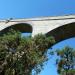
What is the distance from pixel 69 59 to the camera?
2183cm

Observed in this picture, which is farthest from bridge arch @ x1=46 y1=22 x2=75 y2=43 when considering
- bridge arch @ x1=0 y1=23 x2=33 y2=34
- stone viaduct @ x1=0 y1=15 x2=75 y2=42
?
bridge arch @ x1=0 y1=23 x2=33 y2=34

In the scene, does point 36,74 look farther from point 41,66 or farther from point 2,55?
point 2,55

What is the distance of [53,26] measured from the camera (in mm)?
22859

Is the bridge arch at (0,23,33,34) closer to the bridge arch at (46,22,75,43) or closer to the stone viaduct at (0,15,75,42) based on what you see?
the stone viaduct at (0,15,75,42)

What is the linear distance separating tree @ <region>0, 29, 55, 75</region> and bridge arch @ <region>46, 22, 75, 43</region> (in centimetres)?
843

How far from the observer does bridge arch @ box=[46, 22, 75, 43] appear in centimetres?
2245

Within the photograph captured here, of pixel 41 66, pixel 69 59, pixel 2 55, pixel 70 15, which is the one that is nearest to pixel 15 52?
pixel 2 55

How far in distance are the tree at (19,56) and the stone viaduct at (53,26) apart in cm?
852

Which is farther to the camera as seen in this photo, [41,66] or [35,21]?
[35,21]

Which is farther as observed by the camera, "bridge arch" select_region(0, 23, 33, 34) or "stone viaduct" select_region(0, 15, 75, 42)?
"bridge arch" select_region(0, 23, 33, 34)

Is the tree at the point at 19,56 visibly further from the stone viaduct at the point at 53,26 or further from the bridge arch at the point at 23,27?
the bridge arch at the point at 23,27

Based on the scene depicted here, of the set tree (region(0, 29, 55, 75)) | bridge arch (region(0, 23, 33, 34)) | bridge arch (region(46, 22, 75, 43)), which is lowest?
tree (region(0, 29, 55, 75))

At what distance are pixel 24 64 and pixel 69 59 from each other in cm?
906

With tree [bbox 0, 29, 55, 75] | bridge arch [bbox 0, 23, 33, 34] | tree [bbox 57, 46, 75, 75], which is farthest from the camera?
bridge arch [bbox 0, 23, 33, 34]
